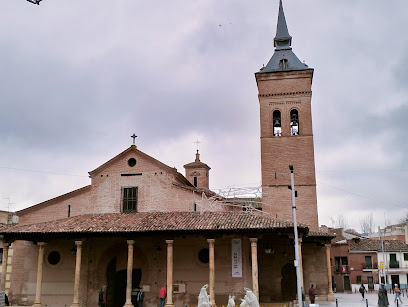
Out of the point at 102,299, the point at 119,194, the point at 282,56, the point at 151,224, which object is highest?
the point at 282,56

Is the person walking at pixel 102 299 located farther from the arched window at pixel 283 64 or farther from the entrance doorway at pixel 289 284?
the arched window at pixel 283 64

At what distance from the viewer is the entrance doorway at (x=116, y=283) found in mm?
27453

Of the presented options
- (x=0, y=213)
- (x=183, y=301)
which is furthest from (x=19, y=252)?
(x=0, y=213)

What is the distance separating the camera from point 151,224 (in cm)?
2498

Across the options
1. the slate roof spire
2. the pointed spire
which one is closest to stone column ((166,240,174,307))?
the slate roof spire

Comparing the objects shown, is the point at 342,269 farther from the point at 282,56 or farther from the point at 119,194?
the point at 119,194

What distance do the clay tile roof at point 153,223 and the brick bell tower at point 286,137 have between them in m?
6.39

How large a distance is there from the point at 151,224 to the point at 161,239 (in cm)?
213

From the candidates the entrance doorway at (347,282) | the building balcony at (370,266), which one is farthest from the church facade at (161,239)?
the building balcony at (370,266)

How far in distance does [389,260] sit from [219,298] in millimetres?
34023

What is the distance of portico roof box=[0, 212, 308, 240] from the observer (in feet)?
76.9

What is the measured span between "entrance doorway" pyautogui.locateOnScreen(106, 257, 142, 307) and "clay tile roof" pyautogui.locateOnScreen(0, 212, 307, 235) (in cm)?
297

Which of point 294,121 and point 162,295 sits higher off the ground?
point 294,121

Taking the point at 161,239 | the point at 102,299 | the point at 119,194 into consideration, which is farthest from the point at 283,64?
the point at 102,299
